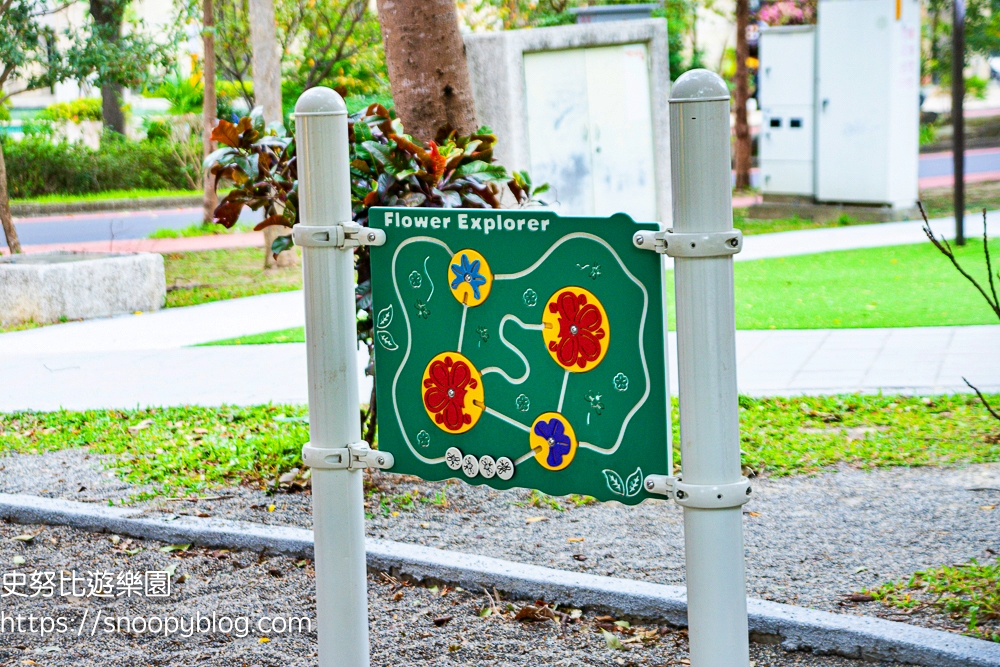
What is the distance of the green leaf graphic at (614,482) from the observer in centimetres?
244

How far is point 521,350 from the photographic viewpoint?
2.54m

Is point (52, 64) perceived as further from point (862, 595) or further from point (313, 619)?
point (862, 595)

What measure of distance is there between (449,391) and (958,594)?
1792mm

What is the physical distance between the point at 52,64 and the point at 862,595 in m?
12.4

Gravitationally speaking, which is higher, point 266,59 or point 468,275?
point 266,59

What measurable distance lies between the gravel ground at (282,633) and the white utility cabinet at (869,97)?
11.5m

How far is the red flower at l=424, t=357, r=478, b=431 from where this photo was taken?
2.65m

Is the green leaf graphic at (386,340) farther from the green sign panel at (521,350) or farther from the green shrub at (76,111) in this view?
the green shrub at (76,111)

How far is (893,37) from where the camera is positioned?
1329 cm

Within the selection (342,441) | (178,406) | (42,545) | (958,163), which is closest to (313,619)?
(342,441)

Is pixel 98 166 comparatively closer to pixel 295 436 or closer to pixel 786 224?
pixel 786 224

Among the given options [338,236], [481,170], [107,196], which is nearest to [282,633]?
[338,236]

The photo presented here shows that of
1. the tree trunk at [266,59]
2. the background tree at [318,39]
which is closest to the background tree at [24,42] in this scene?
the tree trunk at [266,59]

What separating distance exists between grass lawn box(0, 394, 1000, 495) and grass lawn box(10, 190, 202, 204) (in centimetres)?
1764
